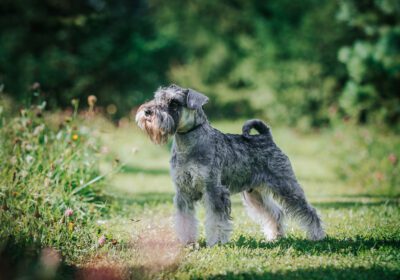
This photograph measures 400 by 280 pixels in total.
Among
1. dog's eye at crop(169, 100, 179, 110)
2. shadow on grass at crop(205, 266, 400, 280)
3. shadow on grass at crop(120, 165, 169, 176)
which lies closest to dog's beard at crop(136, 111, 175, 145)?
dog's eye at crop(169, 100, 179, 110)

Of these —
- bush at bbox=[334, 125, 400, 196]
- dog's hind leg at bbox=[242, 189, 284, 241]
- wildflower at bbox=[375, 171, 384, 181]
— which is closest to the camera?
dog's hind leg at bbox=[242, 189, 284, 241]

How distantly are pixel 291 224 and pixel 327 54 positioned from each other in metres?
16.4

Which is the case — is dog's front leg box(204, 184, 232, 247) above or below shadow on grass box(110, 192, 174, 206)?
below

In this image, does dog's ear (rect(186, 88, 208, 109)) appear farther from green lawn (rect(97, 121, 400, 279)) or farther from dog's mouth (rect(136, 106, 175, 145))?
green lawn (rect(97, 121, 400, 279))

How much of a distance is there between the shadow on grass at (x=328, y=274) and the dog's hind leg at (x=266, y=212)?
1.57 metres

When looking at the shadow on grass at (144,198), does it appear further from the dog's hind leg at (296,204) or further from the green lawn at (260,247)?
the dog's hind leg at (296,204)

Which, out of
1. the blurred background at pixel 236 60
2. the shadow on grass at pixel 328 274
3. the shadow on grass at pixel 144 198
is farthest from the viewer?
the blurred background at pixel 236 60

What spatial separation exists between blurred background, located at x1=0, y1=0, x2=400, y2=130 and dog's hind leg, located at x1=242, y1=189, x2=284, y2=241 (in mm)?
11032

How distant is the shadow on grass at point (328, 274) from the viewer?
454 cm

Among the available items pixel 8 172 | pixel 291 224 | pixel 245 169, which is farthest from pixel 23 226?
pixel 291 224

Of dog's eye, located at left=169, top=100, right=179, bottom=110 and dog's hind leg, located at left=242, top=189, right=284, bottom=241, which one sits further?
dog's hind leg, located at left=242, top=189, right=284, bottom=241

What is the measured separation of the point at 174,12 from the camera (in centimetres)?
3183

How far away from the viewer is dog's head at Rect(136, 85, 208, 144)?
545cm

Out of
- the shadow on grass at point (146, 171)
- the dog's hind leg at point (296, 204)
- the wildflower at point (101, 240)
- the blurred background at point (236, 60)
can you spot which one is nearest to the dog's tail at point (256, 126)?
the dog's hind leg at point (296, 204)
